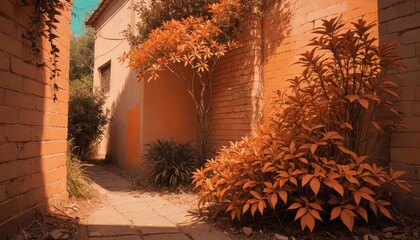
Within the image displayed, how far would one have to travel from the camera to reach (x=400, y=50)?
331cm

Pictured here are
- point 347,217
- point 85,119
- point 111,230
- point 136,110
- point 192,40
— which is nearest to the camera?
point 347,217

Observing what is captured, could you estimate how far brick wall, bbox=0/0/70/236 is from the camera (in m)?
2.53

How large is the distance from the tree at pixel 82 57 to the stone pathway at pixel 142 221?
1310 cm

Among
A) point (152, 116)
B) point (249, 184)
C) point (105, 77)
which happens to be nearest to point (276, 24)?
point (152, 116)

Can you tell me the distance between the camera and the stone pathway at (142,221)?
9.77 feet

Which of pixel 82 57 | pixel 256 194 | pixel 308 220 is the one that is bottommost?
pixel 308 220

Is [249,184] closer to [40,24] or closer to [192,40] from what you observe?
[192,40]

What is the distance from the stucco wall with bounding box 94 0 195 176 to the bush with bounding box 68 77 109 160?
0.36 m

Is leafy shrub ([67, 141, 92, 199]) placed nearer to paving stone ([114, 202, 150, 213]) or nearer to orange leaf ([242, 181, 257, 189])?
paving stone ([114, 202, 150, 213])

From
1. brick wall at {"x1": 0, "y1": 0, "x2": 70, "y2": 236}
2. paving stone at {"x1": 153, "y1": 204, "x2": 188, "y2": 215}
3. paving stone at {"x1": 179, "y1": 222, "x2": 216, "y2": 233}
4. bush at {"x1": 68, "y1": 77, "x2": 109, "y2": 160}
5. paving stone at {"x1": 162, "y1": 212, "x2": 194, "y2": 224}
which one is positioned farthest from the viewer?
bush at {"x1": 68, "y1": 77, "x2": 109, "y2": 160}

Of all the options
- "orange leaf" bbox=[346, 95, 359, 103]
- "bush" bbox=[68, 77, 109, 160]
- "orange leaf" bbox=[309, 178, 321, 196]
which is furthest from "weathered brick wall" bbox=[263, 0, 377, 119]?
"bush" bbox=[68, 77, 109, 160]

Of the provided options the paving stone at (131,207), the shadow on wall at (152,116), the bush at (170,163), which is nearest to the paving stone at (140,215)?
the paving stone at (131,207)

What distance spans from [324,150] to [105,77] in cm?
795

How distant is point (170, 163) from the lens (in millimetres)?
5367
